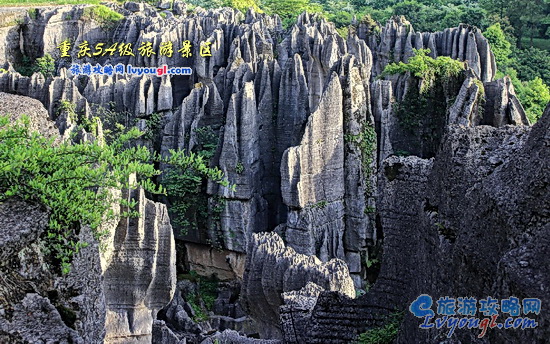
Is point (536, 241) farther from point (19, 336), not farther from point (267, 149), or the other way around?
point (267, 149)

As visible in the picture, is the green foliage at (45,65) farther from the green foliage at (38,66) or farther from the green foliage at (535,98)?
the green foliage at (535,98)

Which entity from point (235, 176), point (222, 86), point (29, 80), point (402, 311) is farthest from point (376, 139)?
point (402, 311)

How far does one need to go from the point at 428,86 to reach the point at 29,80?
13.6 metres

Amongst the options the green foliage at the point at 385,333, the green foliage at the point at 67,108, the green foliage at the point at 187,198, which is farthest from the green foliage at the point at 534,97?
the green foliage at the point at 385,333

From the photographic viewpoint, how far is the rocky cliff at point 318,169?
5492 millimetres

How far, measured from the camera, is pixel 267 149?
953 inches

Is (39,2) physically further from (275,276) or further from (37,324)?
(37,324)

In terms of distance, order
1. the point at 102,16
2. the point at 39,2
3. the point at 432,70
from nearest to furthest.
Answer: the point at 432,70, the point at 102,16, the point at 39,2

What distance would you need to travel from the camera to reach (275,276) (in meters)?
15.0

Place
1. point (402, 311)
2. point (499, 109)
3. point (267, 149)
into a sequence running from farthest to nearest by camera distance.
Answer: point (267, 149) < point (499, 109) < point (402, 311)

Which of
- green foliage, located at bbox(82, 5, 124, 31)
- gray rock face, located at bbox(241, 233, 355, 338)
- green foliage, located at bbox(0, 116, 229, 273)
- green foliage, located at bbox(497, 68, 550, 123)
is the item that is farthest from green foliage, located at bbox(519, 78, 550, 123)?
green foliage, located at bbox(0, 116, 229, 273)

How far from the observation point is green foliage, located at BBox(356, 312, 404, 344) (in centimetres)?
757

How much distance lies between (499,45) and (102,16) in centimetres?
2105

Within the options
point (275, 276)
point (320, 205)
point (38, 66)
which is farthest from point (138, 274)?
point (38, 66)
